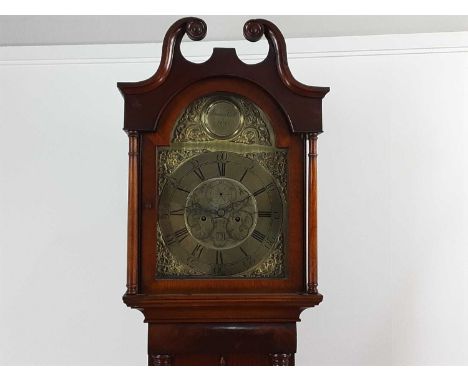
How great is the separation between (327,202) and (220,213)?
23.2 inches

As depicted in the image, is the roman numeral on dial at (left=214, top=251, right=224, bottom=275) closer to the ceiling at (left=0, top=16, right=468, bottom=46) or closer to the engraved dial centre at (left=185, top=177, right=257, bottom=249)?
the engraved dial centre at (left=185, top=177, right=257, bottom=249)

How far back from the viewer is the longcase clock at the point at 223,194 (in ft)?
5.56

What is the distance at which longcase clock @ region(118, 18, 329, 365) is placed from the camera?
1.70 m

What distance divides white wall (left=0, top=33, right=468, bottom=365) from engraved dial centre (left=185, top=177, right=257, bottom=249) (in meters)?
0.54

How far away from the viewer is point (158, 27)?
2.19 metres

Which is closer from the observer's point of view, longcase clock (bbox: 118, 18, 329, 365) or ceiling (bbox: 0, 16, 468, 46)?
longcase clock (bbox: 118, 18, 329, 365)

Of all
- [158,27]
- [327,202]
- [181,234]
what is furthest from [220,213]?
[158,27]

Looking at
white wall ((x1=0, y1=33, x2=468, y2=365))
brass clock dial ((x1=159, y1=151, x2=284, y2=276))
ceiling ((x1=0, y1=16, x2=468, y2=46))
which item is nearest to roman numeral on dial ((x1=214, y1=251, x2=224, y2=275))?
brass clock dial ((x1=159, y1=151, x2=284, y2=276))

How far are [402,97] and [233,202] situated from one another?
2.64ft

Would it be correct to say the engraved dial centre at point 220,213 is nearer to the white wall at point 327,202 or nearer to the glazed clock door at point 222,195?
the glazed clock door at point 222,195

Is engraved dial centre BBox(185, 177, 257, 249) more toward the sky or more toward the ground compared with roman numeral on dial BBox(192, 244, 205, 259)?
more toward the sky

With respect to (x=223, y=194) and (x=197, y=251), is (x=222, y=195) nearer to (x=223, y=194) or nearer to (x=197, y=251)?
(x=223, y=194)

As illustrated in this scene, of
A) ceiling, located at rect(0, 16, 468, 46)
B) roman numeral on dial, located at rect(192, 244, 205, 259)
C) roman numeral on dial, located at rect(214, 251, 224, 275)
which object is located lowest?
roman numeral on dial, located at rect(214, 251, 224, 275)

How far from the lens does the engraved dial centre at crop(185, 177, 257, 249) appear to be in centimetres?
171
